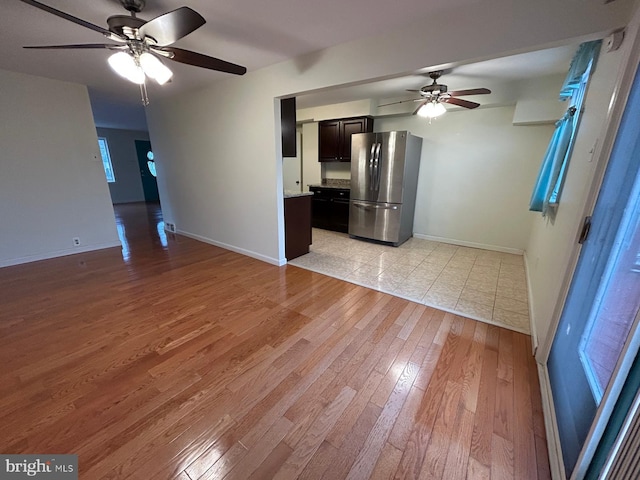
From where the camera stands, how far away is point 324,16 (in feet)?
6.10

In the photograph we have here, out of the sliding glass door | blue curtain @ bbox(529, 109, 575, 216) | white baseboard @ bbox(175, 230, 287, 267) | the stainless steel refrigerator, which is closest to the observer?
the sliding glass door

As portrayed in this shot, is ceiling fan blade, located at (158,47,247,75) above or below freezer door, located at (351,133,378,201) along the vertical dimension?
above

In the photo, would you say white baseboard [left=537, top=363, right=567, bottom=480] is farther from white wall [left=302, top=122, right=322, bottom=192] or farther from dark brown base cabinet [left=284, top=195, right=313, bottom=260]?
white wall [left=302, top=122, right=322, bottom=192]

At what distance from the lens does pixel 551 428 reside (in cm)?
125

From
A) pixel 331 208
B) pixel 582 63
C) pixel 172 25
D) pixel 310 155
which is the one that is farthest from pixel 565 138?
pixel 310 155

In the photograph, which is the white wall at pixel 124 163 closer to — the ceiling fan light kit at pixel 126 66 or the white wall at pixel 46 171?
the white wall at pixel 46 171

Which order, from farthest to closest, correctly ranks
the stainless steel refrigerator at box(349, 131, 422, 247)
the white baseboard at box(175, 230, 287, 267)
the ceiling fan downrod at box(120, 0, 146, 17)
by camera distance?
the stainless steel refrigerator at box(349, 131, 422, 247) < the white baseboard at box(175, 230, 287, 267) < the ceiling fan downrod at box(120, 0, 146, 17)

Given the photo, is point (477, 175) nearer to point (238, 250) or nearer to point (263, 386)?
point (238, 250)

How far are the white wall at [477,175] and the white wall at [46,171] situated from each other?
4.95m

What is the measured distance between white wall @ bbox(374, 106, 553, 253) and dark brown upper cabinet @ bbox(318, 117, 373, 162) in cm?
48

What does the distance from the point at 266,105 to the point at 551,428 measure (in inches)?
142

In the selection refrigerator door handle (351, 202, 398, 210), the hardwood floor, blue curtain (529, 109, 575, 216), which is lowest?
the hardwood floor

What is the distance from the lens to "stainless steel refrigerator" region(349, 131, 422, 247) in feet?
12.8

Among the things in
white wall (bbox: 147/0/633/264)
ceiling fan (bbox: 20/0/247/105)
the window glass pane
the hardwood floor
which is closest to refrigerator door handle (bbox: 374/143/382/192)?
white wall (bbox: 147/0/633/264)
